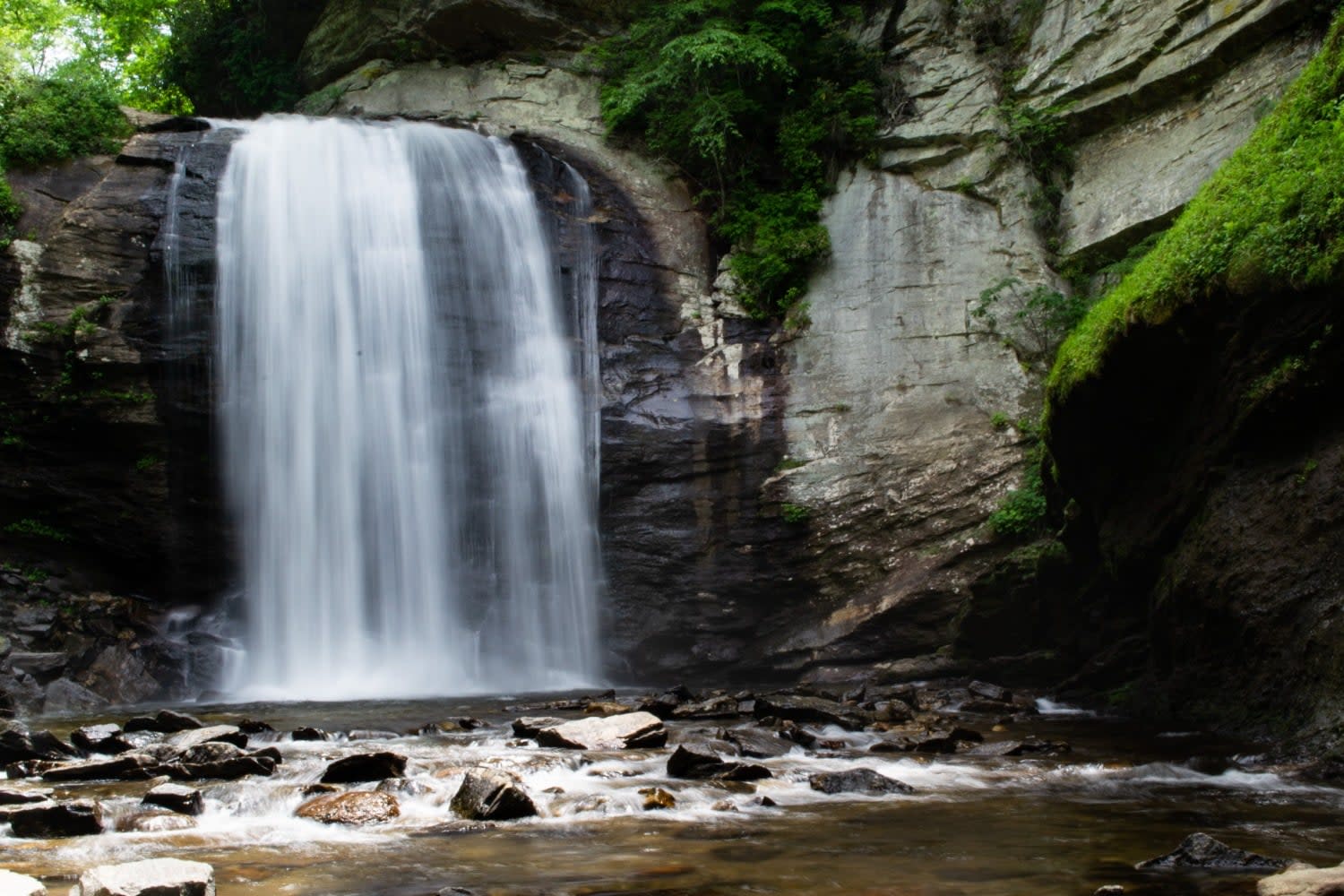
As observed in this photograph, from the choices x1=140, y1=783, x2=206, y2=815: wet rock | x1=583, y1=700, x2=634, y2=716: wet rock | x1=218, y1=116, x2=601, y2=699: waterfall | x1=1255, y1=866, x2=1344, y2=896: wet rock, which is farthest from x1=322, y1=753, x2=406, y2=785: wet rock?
x1=218, y1=116, x2=601, y2=699: waterfall

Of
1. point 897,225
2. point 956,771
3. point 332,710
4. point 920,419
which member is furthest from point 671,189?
point 956,771

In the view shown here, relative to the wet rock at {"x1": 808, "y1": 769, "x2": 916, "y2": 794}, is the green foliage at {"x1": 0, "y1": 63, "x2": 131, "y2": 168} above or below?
above

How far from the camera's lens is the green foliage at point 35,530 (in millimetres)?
13445

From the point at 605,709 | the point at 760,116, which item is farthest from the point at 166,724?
the point at 760,116

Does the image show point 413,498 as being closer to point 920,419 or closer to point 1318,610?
point 920,419

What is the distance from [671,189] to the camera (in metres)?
18.0

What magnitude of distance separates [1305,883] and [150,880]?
4008mm

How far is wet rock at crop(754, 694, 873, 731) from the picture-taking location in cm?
923

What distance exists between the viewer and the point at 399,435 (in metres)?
14.6

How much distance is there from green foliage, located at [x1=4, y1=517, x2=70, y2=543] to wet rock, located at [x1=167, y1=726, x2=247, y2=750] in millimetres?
7591

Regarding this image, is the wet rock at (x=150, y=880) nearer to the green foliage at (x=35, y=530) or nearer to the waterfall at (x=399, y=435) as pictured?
the waterfall at (x=399, y=435)

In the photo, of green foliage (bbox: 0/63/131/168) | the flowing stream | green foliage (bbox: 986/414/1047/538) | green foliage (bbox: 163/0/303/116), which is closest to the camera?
the flowing stream

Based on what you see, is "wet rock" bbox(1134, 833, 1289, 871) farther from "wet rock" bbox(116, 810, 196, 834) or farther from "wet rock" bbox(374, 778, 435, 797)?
"wet rock" bbox(116, 810, 196, 834)

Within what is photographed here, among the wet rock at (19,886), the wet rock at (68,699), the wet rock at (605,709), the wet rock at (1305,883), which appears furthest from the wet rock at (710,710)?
the wet rock at (68,699)
